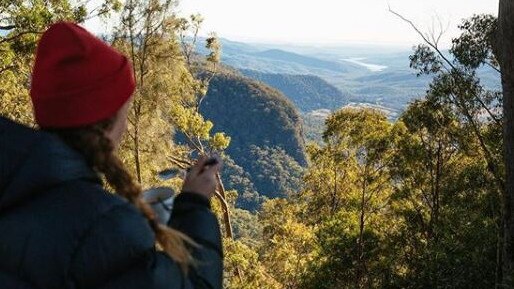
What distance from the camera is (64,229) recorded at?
1146 millimetres

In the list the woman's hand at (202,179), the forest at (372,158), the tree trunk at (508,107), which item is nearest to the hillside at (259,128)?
the forest at (372,158)

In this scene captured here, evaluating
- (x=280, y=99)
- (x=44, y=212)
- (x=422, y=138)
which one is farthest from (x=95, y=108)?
(x=280, y=99)

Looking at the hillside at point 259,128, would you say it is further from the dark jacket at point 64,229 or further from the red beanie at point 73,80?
the dark jacket at point 64,229

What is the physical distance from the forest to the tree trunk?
26mm

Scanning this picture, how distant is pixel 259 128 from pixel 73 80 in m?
178

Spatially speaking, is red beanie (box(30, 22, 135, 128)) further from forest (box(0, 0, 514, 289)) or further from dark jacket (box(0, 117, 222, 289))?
forest (box(0, 0, 514, 289))

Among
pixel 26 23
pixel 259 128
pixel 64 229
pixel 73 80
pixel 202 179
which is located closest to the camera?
pixel 64 229

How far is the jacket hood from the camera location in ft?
3.85

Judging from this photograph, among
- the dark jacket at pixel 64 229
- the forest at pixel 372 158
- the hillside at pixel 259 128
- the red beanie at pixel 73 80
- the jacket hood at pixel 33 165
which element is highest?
the red beanie at pixel 73 80

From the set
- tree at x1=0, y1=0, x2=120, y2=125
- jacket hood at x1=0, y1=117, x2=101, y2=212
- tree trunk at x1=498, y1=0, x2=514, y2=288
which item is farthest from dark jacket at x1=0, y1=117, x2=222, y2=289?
tree trunk at x1=498, y1=0, x2=514, y2=288

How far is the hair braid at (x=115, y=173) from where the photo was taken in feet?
4.13

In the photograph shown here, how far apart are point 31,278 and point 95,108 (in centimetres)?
37

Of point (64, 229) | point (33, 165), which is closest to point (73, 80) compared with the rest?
point (33, 165)

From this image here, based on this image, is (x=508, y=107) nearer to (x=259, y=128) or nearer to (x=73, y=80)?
(x=73, y=80)
